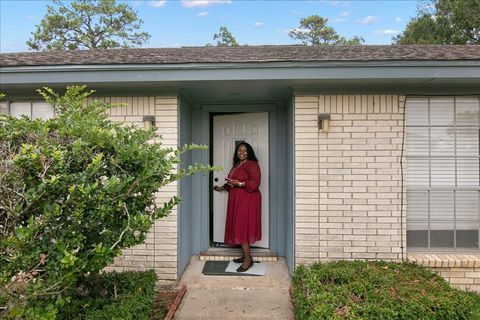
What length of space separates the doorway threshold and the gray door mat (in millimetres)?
98

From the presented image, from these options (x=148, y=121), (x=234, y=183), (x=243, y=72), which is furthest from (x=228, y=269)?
(x=243, y=72)

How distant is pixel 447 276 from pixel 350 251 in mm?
1125

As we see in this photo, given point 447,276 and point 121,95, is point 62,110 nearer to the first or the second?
point 121,95

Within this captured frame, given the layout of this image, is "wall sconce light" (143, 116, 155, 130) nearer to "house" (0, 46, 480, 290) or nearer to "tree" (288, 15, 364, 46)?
"house" (0, 46, 480, 290)

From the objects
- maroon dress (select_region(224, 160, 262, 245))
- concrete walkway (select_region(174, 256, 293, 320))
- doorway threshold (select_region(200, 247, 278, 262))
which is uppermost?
maroon dress (select_region(224, 160, 262, 245))

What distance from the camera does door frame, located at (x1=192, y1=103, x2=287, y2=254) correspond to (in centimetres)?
540

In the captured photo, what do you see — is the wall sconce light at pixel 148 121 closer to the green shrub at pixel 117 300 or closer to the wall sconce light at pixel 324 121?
the green shrub at pixel 117 300

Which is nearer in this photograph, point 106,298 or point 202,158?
point 106,298

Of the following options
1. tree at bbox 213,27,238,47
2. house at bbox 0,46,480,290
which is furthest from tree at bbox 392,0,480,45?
house at bbox 0,46,480,290

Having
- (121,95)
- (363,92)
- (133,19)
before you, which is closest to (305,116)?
(363,92)

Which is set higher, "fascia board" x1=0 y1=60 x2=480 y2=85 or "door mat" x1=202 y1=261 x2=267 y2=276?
"fascia board" x1=0 y1=60 x2=480 y2=85

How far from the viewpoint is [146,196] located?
8.67 ft

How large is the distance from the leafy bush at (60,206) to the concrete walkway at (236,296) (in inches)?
60.3

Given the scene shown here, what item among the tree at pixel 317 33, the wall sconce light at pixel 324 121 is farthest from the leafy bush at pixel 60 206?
the tree at pixel 317 33
